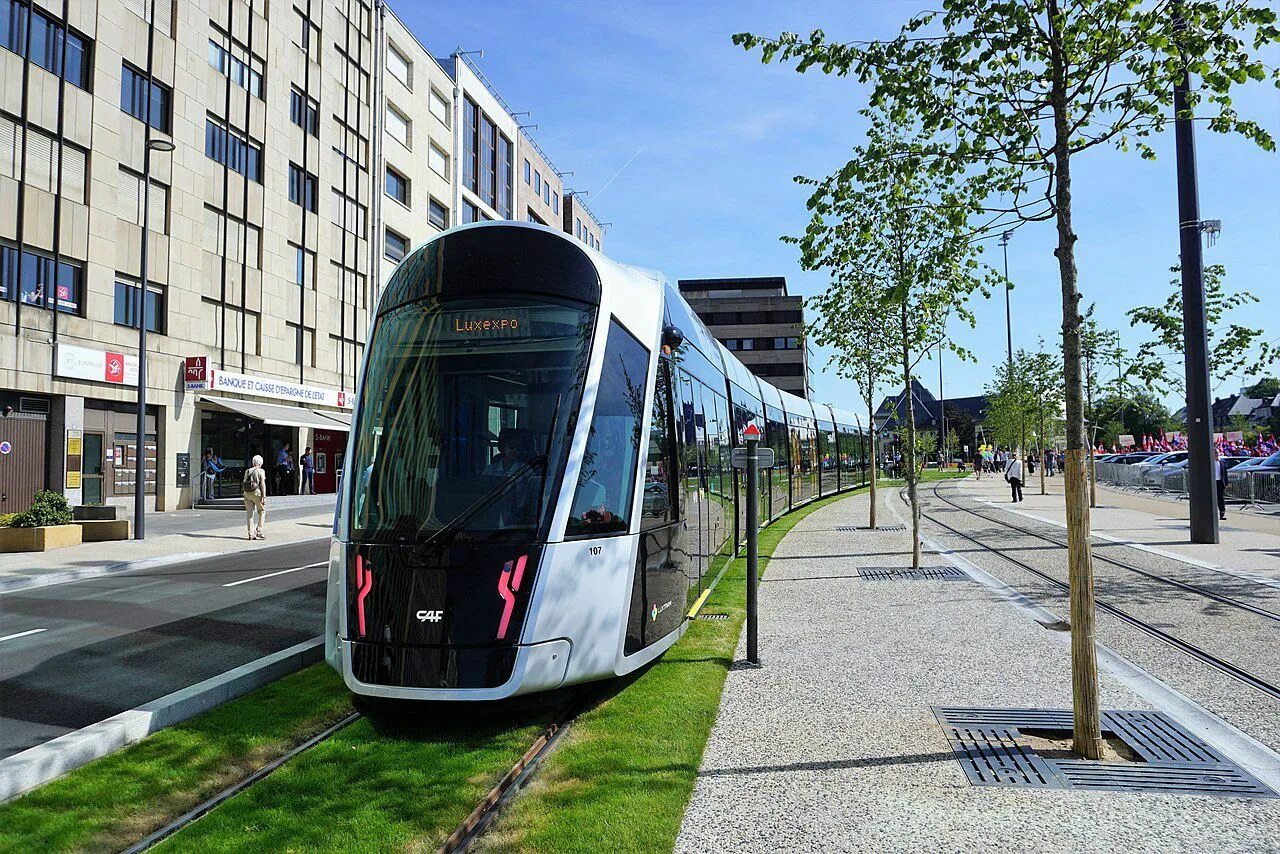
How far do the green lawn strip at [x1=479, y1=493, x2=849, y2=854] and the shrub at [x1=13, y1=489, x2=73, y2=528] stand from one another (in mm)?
14672

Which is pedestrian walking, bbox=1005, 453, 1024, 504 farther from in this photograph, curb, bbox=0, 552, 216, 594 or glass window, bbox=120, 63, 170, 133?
glass window, bbox=120, 63, 170, 133

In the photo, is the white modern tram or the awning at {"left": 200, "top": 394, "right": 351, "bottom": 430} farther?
the awning at {"left": 200, "top": 394, "right": 351, "bottom": 430}

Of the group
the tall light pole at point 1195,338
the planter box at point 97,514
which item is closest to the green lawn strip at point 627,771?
the tall light pole at point 1195,338

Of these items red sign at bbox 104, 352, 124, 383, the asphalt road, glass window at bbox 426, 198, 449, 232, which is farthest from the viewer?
glass window at bbox 426, 198, 449, 232

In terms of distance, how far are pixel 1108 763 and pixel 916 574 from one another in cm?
759

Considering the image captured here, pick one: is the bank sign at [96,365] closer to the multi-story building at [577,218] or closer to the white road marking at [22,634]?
the white road marking at [22,634]

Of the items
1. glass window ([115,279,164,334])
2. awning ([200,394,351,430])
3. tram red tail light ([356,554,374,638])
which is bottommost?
tram red tail light ([356,554,374,638])

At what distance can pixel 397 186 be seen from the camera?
136 feet

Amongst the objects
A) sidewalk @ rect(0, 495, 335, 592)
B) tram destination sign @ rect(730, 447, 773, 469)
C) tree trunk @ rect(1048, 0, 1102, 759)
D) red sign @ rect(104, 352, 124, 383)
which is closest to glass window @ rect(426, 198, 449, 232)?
sidewalk @ rect(0, 495, 335, 592)

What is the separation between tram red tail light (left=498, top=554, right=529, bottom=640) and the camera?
17.3ft

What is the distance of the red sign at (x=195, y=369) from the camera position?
87.9 feet

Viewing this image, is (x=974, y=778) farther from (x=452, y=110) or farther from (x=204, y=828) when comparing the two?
(x=452, y=110)

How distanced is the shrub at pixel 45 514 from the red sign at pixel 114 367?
7.47 m

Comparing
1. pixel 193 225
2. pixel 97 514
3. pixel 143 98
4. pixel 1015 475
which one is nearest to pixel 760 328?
pixel 1015 475
